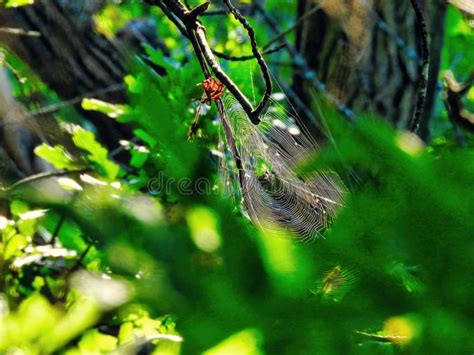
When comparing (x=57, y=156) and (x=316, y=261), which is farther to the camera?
(x=57, y=156)

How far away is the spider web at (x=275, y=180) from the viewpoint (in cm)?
99

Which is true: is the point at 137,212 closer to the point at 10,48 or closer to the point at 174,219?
the point at 174,219

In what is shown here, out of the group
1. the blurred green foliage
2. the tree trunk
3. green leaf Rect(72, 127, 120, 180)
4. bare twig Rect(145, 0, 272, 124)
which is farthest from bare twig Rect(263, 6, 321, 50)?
the blurred green foliage

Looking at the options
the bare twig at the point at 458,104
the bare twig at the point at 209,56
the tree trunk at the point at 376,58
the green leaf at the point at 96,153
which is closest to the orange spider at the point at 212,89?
the bare twig at the point at 209,56

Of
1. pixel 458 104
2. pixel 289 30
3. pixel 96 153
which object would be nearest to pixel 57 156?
pixel 96 153

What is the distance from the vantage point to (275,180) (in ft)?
4.57

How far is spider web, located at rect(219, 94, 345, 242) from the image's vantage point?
990 mm

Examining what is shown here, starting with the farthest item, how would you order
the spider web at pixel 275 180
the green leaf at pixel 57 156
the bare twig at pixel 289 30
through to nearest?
the bare twig at pixel 289 30 → the green leaf at pixel 57 156 → the spider web at pixel 275 180

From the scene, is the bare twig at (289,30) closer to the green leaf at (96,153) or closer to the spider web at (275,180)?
the spider web at (275,180)

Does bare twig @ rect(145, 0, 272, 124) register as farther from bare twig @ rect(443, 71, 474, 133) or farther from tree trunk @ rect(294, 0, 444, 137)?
tree trunk @ rect(294, 0, 444, 137)

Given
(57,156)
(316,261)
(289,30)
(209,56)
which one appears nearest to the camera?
(316,261)

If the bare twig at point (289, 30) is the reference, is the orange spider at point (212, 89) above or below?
below

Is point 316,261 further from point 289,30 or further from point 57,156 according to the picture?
point 289,30

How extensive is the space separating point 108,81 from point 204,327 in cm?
242
